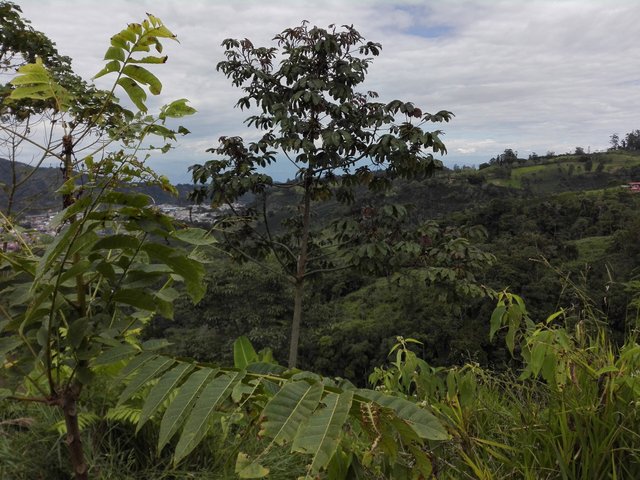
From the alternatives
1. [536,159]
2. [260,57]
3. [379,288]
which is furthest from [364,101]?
[536,159]

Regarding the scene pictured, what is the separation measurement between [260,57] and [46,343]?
5.78 meters

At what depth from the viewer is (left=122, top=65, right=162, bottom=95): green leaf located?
1254 millimetres

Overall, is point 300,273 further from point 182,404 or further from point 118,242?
point 182,404

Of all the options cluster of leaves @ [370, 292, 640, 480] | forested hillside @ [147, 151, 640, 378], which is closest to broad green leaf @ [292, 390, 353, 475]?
cluster of leaves @ [370, 292, 640, 480]

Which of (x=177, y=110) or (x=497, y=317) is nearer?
(x=177, y=110)

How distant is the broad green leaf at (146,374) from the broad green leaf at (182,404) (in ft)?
0.37

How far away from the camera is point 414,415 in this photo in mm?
915

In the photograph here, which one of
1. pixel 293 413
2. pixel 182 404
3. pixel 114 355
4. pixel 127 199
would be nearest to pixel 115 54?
pixel 127 199

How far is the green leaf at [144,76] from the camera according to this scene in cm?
125

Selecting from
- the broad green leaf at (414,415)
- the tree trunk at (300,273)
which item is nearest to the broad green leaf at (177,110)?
the broad green leaf at (414,415)

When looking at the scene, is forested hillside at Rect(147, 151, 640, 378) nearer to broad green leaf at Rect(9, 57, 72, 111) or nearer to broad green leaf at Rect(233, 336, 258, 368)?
broad green leaf at Rect(233, 336, 258, 368)

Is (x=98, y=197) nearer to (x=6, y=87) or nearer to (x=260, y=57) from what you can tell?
(x=6, y=87)

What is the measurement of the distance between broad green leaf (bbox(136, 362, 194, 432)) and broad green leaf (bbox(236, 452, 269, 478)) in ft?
0.74

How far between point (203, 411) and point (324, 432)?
0.89ft
